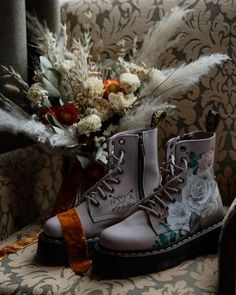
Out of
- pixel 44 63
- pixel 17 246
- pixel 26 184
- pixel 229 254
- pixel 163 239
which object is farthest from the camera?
pixel 26 184

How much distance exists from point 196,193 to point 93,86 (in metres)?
0.33

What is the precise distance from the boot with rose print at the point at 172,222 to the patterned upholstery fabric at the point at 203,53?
348mm

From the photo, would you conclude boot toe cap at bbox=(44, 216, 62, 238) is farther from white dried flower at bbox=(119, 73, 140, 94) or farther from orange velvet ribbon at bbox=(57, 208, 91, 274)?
white dried flower at bbox=(119, 73, 140, 94)

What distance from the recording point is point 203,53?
1337 millimetres

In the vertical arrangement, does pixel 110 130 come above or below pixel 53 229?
above

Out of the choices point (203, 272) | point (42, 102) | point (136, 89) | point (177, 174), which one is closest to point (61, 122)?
point (42, 102)

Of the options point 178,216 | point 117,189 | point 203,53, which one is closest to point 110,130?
point 117,189

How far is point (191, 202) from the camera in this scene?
0.94m

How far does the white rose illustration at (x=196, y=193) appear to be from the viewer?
0.94 metres

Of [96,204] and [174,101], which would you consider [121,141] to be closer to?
[96,204]

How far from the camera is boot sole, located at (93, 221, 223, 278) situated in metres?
0.88

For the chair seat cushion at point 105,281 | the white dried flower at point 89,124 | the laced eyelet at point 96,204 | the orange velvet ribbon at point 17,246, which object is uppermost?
the white dried flower at point 89,124

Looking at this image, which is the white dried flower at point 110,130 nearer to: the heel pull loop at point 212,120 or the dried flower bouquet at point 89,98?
the dried flower bouquet at point 89,98

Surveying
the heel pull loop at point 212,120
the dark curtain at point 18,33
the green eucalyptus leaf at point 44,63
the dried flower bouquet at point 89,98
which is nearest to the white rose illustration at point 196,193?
the heel pull loop at point 212,120
